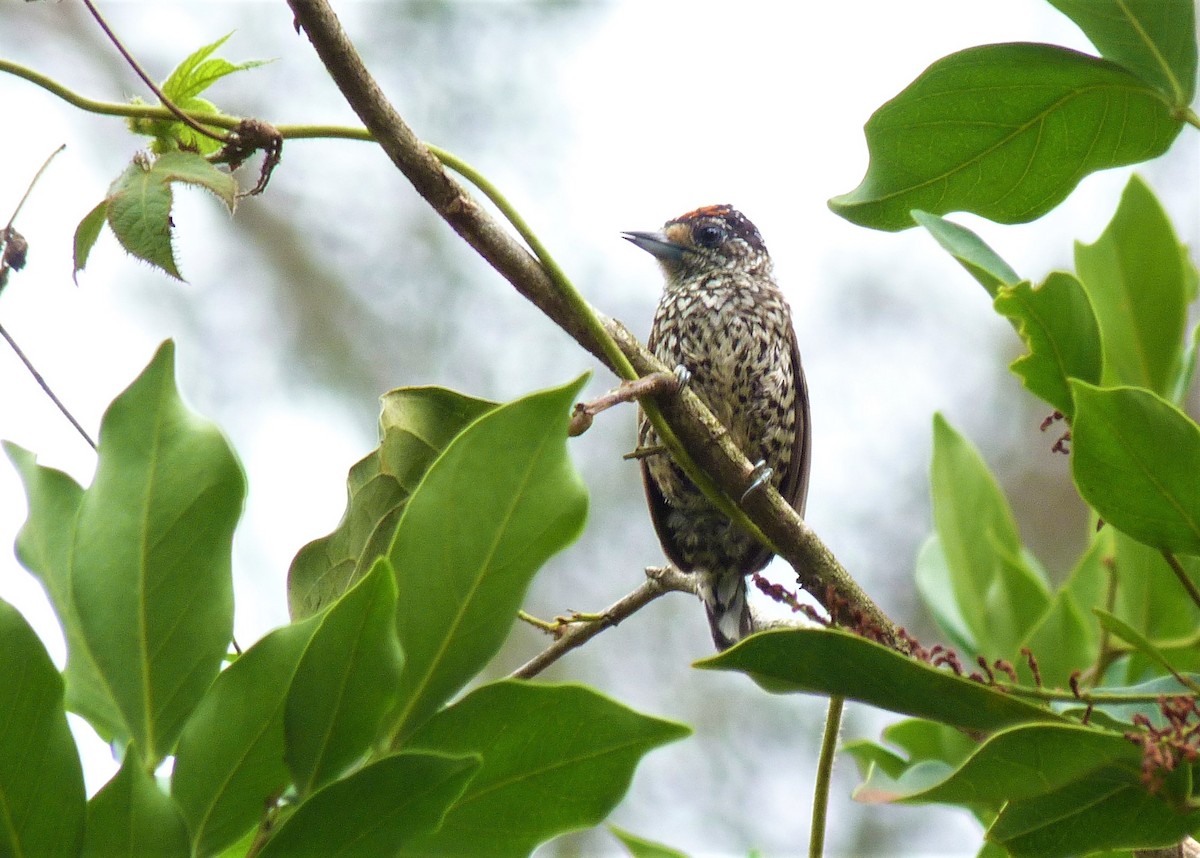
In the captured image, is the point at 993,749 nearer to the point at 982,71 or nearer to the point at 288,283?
the point at 982,71

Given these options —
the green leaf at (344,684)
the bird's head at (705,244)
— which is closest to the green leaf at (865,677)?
the green leaf at (344,684)

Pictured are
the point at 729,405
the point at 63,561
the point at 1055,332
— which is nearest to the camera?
the point at 63,561

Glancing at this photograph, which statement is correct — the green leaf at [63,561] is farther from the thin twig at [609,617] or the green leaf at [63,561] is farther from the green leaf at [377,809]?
the thin twig at [609,617]

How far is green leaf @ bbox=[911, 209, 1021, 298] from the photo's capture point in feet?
5.35

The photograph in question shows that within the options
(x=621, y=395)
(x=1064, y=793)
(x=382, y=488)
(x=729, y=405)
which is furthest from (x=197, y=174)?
(x=729, y=405)

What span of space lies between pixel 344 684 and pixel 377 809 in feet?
0.38

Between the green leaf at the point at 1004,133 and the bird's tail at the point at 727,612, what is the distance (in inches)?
55.0

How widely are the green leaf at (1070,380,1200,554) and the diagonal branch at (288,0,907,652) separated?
1.08ft

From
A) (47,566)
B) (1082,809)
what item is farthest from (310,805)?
(1082,809)

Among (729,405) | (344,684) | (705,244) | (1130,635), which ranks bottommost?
(1130,635)

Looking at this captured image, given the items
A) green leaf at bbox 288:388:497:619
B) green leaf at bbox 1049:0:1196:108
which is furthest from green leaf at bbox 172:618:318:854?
green leaf at bbox 1049:0:1196:108

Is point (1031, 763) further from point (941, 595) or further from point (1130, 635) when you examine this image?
point (941, 595)

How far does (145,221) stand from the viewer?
1422 mm

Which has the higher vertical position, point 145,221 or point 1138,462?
point 145,221
